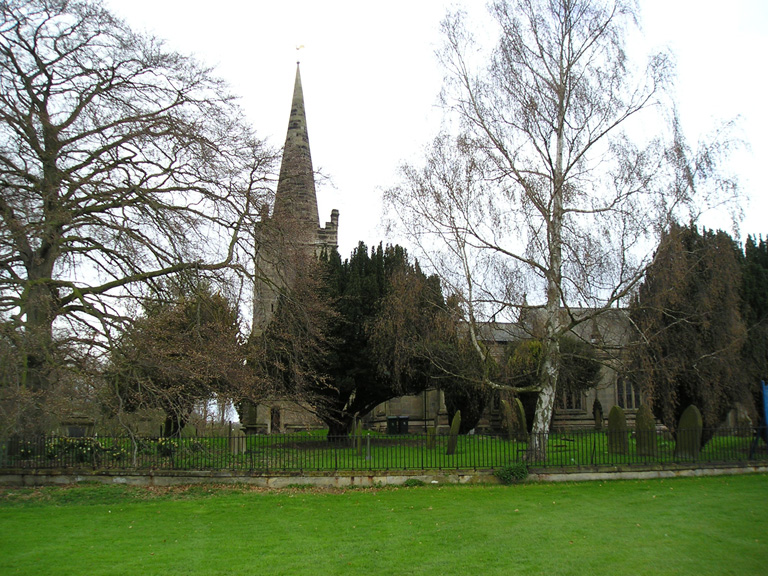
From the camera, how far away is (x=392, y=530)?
10773 mm

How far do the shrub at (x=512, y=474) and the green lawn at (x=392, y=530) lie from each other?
16.5 inches

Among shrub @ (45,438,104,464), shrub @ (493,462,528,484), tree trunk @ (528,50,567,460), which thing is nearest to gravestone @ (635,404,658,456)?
tree trunk @ (528,50,567,460)

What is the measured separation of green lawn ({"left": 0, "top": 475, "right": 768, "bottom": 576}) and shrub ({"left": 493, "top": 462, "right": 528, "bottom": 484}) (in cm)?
42

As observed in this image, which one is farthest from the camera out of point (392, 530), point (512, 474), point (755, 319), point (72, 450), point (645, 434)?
point (755, 319)

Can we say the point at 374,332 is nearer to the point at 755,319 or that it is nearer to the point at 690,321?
the point at 690,321

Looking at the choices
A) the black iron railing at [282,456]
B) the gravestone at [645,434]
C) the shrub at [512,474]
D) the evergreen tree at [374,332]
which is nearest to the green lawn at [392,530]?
the shrub at [512,474]

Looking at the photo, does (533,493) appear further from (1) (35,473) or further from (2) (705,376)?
(1) (35,473)

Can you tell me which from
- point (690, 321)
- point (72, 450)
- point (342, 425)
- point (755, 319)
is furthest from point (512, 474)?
point (755, 319)

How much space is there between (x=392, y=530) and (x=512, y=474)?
19.2ft

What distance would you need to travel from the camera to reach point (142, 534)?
1059 centimetres

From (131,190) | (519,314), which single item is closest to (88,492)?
(131,190)

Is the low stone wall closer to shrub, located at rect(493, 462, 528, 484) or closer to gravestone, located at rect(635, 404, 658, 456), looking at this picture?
shrub, located at rect(493, 462, 528, 484)

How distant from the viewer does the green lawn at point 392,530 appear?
28.3 feet

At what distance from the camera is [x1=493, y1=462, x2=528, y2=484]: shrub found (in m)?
15.7
